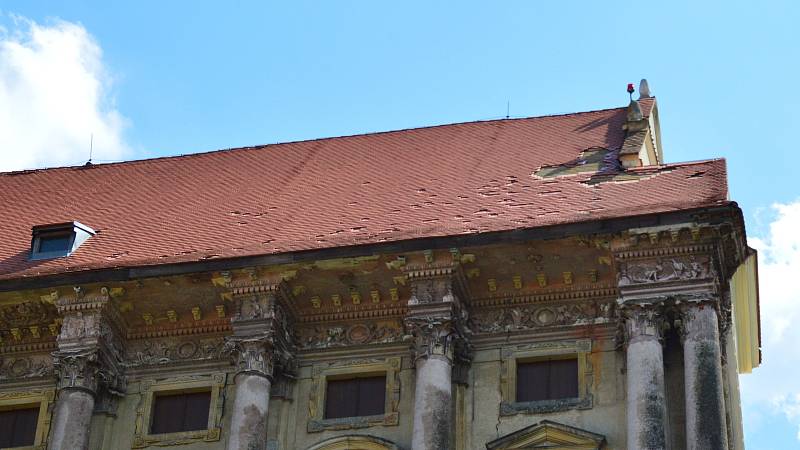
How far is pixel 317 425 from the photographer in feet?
86.5

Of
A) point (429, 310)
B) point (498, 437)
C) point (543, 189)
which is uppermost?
point (543, 189)

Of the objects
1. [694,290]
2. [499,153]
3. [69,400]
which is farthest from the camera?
[499,153]

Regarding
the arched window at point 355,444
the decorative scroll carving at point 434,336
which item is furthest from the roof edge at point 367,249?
the arched window at point 355,444

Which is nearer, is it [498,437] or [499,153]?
[498,437]

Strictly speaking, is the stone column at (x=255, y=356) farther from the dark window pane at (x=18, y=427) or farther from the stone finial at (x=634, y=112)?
the stone finial at (x=634, y=112)

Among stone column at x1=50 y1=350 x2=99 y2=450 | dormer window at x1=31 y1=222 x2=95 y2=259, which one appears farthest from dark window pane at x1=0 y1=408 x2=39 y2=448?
dormer window at x1=31 y1=222 x2=95 y2=259

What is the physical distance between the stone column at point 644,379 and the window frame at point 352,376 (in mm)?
3650

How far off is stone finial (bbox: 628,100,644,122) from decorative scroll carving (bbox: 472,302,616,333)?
198 inches

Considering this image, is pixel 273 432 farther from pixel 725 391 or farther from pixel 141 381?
pixel 725 391

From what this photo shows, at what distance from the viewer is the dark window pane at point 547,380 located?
2580cm

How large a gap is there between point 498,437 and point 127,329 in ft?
21.3

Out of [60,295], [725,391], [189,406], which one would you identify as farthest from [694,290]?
[60,295]

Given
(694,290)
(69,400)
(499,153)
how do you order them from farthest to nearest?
(499,153)
(69,400)
(694,290)

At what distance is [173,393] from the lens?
27422mm
